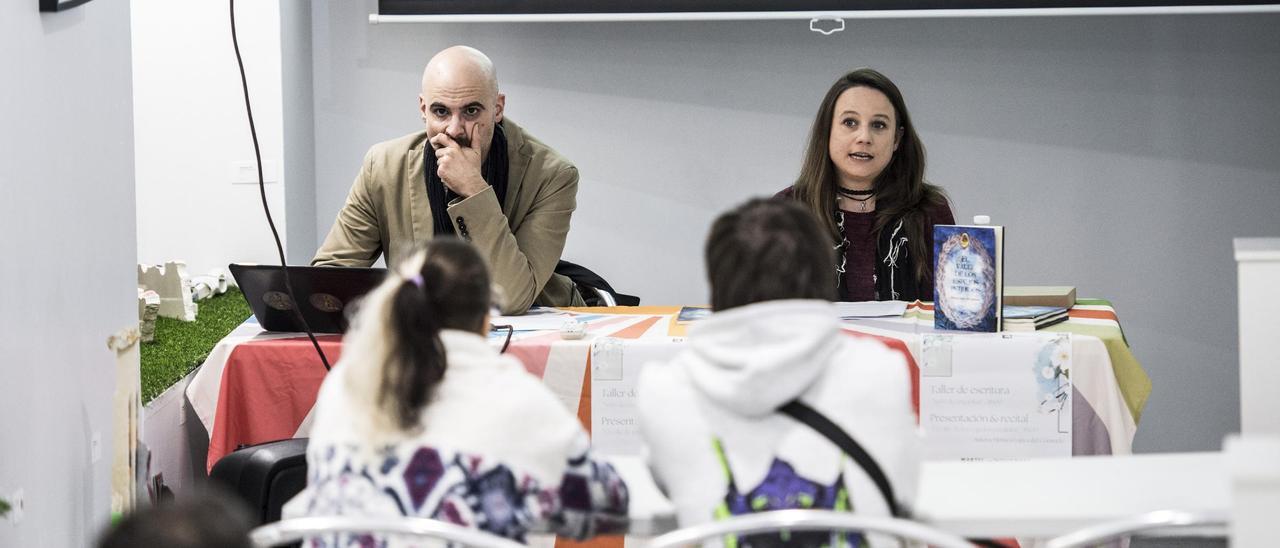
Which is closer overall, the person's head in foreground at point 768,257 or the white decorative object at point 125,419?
the person's head in foreground at point 768,257

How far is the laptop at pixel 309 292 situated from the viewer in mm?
2674

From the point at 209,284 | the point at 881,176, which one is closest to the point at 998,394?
the point at 881,176

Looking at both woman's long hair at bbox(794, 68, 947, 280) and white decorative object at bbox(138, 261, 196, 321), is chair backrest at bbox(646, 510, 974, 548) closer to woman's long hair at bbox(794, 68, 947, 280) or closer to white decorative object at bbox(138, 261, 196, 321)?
woman's long hair at bbox(794, 68, 947, 280)

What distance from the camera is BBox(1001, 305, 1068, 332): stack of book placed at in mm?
2674

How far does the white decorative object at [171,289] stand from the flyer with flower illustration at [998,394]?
7.34ft

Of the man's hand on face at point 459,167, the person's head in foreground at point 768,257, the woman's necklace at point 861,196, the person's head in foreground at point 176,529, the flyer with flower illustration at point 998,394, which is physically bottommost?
the flyer with flower illustration at point 998,394

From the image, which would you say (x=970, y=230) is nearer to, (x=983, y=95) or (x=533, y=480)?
(x=533, y=480)

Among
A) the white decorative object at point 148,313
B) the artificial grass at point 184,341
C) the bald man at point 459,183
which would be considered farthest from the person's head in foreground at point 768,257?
the white decorative object at point 148,313

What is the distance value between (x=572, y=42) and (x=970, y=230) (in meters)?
2.28

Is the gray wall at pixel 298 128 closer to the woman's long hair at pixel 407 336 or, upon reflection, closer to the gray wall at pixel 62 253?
the gray wall at pixel 62 253

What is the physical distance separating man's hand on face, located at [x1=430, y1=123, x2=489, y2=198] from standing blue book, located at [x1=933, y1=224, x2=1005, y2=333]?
106 centimetres

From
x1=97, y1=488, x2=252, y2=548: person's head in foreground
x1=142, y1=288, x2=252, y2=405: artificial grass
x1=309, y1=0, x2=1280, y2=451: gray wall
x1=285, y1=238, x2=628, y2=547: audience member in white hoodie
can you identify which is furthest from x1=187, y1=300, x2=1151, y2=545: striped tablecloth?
x1=309, y1=0, x2=1280, y2=451: gray wall

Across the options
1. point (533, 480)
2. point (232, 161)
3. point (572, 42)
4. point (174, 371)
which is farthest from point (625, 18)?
point (533, 480)

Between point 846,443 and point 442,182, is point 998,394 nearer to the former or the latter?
point 846,443
